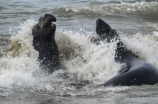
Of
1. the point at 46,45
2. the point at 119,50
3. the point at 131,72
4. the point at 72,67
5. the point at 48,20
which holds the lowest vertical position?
the point at 72,67

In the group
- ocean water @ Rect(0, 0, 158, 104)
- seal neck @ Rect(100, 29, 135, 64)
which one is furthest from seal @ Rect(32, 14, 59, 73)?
seal neck @ Rect(100, 29, 135, 64)

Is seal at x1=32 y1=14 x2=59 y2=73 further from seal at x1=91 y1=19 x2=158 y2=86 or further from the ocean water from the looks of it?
seal at x1=91 y1=19 x2=158 y2=86

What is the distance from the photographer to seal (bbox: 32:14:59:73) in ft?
25.8

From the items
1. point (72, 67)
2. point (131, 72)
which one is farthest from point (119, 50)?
point (131, 72)

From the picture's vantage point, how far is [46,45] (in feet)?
26.4

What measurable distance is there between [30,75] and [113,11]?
1037 centimetres

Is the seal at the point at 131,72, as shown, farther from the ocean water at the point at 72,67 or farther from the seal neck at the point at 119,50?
the ocean water at the point at 72,67

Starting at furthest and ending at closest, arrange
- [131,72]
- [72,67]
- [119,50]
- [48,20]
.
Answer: [72,67], [119,50], [48,20], [131,72]

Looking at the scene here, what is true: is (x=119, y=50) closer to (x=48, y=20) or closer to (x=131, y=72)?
(x=131, y=72)

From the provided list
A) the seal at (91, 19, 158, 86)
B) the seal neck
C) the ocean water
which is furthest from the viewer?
the seal neck

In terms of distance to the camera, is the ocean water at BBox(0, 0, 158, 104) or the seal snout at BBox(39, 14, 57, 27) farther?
the seal snout at BBox(39, 14, 57, 27)

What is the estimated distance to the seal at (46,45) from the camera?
25.8 ft

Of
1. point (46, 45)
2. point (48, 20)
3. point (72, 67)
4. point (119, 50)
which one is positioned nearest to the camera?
point (48, 20)

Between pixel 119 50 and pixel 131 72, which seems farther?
pixel 119 50
